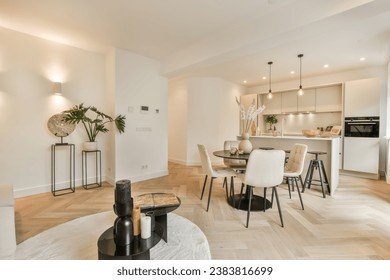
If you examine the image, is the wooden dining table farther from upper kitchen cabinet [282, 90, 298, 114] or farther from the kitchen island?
upper kitchen cabinet [282, 90, 298, 114]

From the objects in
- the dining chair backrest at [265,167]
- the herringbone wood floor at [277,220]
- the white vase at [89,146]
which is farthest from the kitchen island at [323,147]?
the white vase at [89,146]

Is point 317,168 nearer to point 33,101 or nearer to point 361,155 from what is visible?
point 361,155

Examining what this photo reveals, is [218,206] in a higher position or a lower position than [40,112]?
lower

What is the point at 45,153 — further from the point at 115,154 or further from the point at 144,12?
the point at 144,12

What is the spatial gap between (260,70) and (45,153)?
16.8 feet

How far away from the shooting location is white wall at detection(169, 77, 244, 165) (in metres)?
5.74

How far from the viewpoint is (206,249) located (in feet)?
4.91

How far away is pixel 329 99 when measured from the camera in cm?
519

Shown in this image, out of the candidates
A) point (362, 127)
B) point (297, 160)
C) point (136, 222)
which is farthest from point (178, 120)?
point (136, 222)

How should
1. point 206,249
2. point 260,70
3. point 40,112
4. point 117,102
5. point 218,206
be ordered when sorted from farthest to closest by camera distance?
point 260,70 → point 117,102 → point 40,112 → point 218,206 → point 206,249

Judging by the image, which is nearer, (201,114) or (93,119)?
(93,119)

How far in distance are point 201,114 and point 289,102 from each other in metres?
2.77

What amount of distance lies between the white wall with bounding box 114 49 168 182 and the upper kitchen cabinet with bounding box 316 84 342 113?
428 cm
